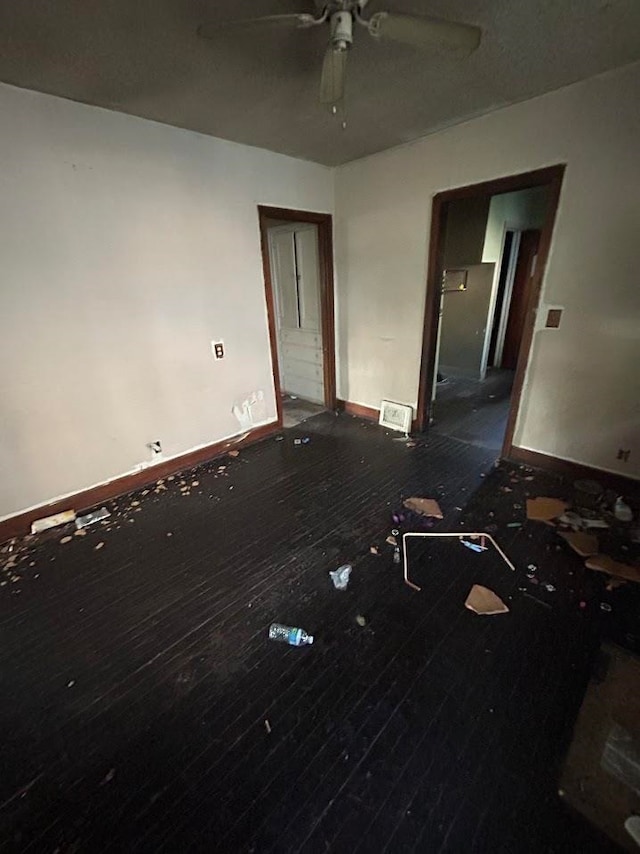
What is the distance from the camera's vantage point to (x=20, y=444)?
2227mm

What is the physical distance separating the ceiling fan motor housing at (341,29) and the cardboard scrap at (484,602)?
2352 mm

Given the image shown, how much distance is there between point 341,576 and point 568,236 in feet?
8.25

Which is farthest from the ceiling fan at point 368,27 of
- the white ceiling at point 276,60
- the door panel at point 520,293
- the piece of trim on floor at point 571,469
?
the door panel at point 520,293

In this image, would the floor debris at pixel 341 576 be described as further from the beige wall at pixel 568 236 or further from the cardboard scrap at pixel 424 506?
the beige wall at pixel 568 236

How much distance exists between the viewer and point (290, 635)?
1578mm

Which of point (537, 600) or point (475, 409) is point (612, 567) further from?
point (475, 409)

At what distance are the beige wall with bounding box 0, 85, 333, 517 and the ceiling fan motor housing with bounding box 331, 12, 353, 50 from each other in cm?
162

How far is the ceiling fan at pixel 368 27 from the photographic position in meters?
1.21

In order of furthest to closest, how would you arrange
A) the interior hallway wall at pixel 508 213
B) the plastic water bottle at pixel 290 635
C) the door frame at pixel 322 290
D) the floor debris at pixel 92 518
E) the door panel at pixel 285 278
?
the interior hallway wall at pixel 508 213, the door panel at pixel 285 278, the door frame at pixel 322 290, the floor debris at pixel 92 518, the plastic water bottle at pixel 290 635

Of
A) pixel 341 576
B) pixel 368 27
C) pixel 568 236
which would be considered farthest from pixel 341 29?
pixel 341 576

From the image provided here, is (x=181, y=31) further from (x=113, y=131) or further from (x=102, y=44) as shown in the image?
(x=113, y=131)

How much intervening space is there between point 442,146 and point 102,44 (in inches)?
87.9

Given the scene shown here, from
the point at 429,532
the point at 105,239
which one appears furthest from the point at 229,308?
the point at 429,532

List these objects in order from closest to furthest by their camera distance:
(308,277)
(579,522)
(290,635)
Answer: (290,635)
(579,522)
(308,277)
